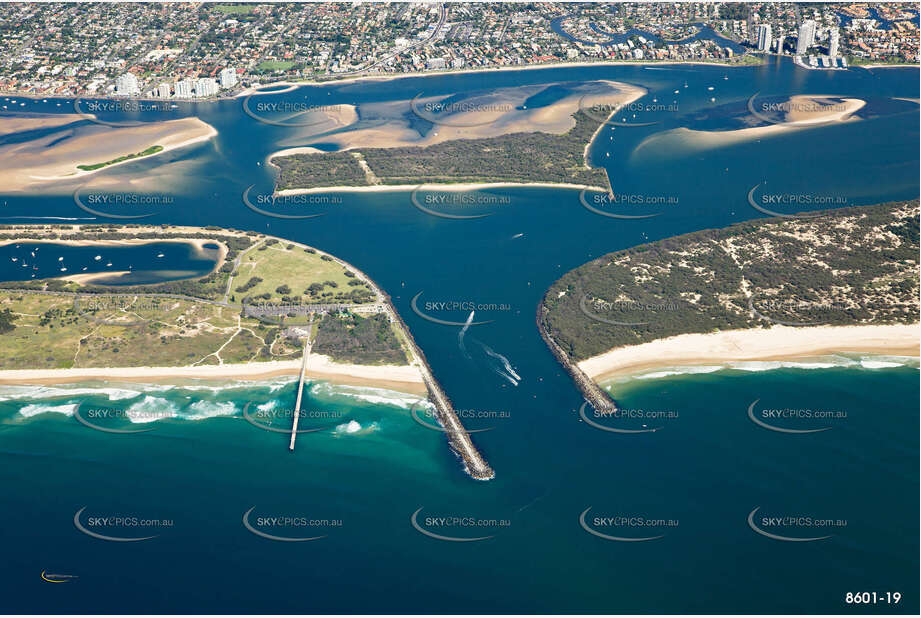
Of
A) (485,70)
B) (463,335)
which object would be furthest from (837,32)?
(463,335)

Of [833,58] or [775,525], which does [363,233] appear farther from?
[833,58]

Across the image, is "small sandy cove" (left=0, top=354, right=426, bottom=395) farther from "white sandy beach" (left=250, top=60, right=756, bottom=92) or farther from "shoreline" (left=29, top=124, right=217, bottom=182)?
"white sandy beach" (left=250, top=60, right=756, bottom=92)

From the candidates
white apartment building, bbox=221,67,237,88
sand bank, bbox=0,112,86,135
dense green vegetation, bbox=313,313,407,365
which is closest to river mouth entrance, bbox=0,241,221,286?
dense green vegetation, bbox=313,313,407,365

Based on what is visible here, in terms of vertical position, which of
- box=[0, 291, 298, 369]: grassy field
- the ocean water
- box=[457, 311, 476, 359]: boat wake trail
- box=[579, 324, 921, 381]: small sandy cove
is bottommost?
the ocean water

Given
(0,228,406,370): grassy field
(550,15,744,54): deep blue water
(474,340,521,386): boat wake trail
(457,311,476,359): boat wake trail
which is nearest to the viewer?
(474,340,521,386): boat wake trail

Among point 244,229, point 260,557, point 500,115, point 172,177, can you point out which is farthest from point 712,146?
point 260,557

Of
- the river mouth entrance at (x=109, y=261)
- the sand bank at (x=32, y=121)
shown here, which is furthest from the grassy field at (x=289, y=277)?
the sand bank at (x=32, y=121)
